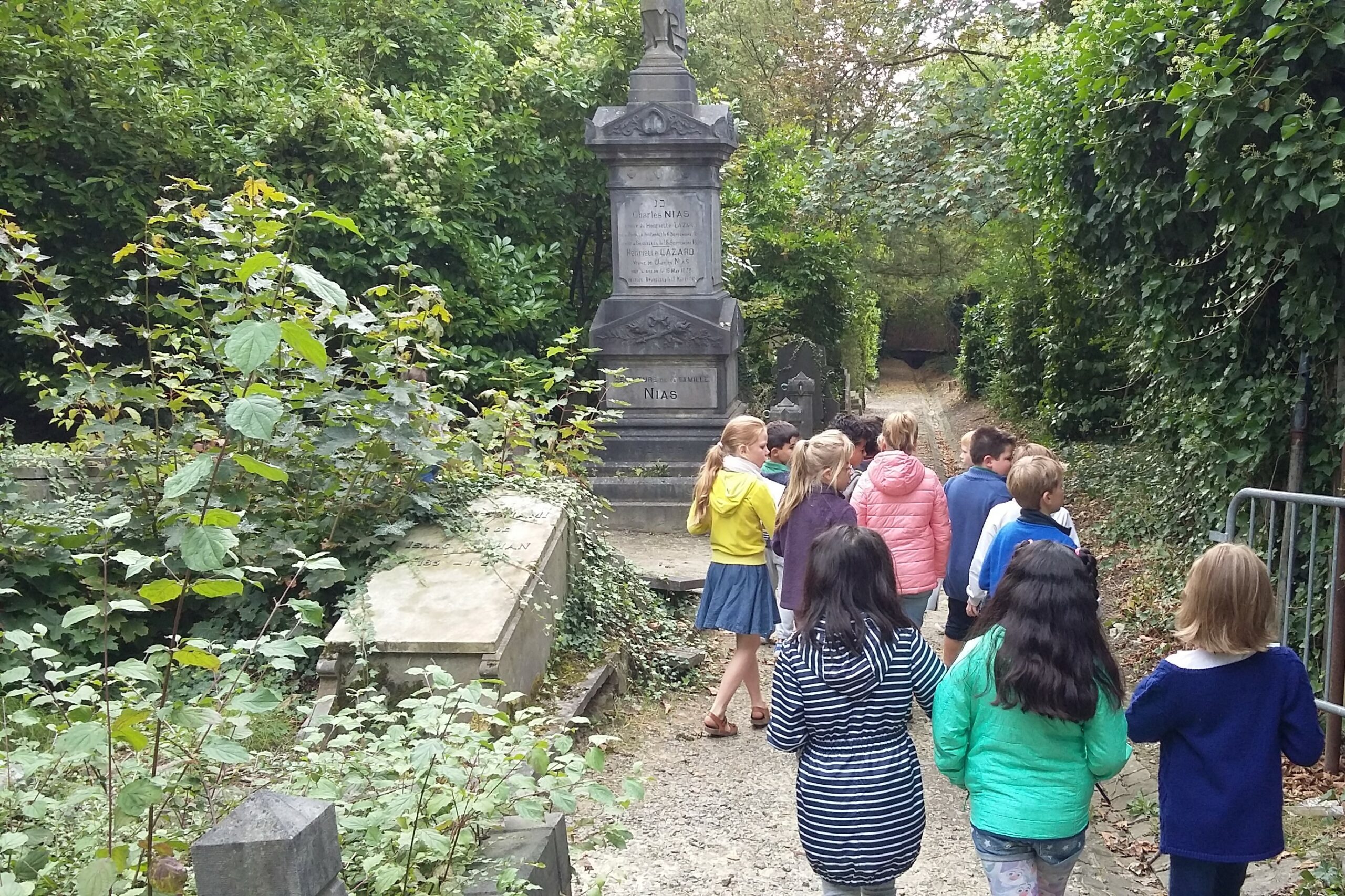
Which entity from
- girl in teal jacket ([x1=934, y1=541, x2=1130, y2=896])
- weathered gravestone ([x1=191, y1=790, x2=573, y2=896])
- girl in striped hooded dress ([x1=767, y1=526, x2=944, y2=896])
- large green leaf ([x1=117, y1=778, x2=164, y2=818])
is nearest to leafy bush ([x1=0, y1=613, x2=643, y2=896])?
large green leaf ([x1=117, y1=778, x2=164, y2=818])

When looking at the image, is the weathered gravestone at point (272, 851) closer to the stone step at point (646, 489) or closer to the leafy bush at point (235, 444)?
the leafy bush at point (235, 444)

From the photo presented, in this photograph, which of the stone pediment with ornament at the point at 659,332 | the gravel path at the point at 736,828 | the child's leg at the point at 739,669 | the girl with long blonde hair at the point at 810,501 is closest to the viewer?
the gravel path at the point at 736,828

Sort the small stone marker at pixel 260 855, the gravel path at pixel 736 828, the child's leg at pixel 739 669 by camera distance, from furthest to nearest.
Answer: the child's leg at pixel 739 669
the gravel path at pixel 736 828
the small stone marker at pixel 260 855

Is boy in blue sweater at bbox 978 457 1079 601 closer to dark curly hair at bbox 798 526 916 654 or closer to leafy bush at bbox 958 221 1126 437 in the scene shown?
dark curly hair at bbox 798 526 916 654

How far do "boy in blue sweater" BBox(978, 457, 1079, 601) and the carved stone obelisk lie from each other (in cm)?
669

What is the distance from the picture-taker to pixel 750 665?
614cm

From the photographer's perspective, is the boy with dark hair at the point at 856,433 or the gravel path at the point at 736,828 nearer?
the gravel path at the point at 736,828

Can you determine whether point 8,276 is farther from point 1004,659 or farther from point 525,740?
point 1004,659

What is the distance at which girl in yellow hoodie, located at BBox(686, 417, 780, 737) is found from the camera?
609cm

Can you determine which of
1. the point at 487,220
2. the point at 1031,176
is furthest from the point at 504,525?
the point at 487,220

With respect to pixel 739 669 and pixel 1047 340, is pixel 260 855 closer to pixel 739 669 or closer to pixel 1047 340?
pixel 739 669

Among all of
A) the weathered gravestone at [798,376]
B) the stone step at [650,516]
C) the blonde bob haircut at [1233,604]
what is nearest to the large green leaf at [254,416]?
the blonde bob haircut at [1233,604]

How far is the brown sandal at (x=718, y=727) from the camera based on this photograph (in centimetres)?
609

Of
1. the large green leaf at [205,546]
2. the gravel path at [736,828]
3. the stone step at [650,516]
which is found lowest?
the gravel path at [736,828]
